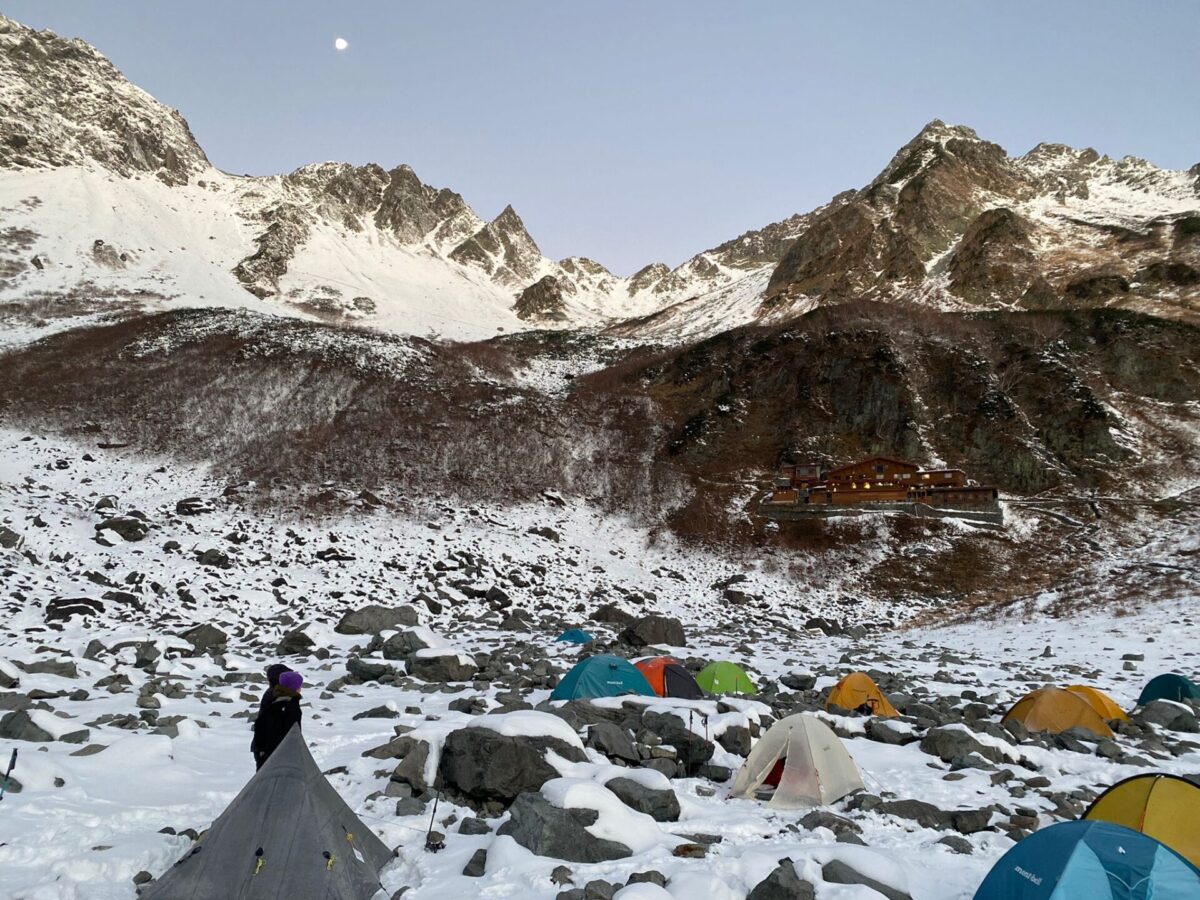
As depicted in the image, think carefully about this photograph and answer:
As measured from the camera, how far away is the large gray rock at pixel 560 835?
749 centimetres

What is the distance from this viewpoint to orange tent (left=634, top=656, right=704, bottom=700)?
15078 millimetres

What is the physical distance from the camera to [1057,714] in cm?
1360

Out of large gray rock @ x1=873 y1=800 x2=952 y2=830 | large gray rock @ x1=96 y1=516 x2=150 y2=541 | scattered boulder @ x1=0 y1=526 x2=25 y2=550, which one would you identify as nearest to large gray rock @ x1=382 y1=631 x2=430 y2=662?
large gray rock @ x1=873 y1=800 x2=952 y2=830

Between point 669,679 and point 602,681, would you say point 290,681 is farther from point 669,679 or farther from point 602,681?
point 669,679

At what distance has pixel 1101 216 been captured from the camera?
376 feet

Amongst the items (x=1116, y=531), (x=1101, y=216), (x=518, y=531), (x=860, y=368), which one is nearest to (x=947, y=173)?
(x=1101, y=216)

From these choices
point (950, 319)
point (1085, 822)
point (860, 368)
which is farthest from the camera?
point (950, 319)

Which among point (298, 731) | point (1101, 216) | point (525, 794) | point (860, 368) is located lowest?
point (525, 794)

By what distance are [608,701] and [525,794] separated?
5325 millimetres

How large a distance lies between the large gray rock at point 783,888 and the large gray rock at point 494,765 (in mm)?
3387

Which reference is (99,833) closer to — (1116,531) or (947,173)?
(1116,531)

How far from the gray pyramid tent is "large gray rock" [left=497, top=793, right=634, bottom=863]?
5.71 ft

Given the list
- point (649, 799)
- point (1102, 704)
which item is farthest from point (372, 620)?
point (1102, 704)

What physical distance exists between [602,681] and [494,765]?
5575mm
